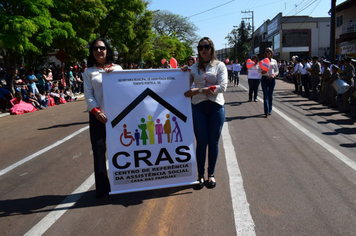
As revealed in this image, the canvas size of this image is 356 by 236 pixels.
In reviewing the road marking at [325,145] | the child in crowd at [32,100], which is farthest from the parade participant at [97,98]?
the child in crowd at [32,100]

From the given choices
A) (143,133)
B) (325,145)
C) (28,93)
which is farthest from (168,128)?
(28,93)

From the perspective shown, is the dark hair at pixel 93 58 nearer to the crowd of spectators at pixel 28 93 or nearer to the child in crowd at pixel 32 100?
the crowd of spectators at pixel 28 93

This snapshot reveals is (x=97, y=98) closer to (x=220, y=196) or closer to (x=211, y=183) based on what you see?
(x=211, y=183)

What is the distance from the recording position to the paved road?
3.38 metres

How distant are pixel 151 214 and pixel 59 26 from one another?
52.3 feet

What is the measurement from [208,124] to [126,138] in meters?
1.16

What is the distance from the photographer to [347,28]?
30.5 m

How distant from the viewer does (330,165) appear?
16.8ft

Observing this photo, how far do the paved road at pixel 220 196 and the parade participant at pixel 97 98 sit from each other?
34 centimetres

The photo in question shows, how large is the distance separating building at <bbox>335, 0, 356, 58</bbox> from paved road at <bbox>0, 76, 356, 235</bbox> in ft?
89.6

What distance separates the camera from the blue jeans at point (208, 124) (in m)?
4.33

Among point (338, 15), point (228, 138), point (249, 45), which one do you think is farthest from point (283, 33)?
point (228, 138)

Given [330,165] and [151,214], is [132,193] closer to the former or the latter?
[151,214]

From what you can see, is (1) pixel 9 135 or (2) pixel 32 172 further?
(1) pixel 9 135
